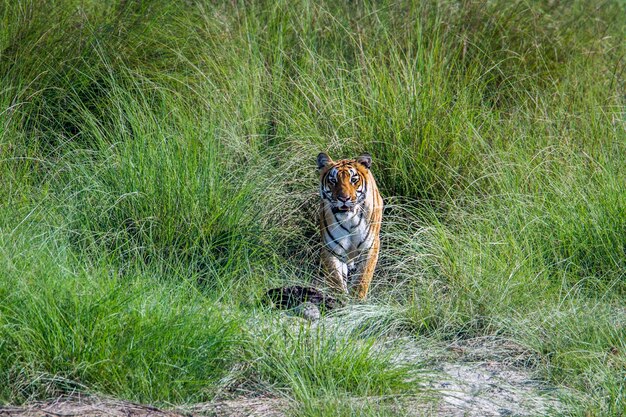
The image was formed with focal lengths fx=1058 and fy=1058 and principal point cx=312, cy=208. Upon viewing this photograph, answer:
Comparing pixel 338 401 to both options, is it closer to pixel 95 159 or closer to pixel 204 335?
pixel 204 335

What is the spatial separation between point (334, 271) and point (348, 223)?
259 millimetres

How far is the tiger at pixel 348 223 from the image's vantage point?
5434 millimetres

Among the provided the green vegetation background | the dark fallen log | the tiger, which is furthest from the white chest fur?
the dark fallen log

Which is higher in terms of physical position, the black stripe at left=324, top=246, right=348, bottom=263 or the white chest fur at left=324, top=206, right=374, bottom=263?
the white chest fur at left=324, top=206, right=374, bottom=263

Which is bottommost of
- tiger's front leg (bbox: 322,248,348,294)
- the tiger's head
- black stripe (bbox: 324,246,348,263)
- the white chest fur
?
tiger's front leg (bbox: 322,248,348,294)

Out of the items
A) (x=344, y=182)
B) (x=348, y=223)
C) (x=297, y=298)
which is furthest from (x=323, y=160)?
(x=297, y=298)

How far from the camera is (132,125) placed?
19.2 ft

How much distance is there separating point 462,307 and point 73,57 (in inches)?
114

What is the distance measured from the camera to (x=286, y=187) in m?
6.07

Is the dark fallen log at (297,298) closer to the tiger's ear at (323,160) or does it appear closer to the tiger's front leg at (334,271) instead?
the tiger's front leg at (334,271)

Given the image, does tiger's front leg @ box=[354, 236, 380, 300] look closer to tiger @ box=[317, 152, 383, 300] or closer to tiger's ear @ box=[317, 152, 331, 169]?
tiger @ box=[317, 152, 383, 300]

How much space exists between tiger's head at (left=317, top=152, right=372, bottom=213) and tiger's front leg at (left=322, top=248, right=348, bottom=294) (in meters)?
0.25

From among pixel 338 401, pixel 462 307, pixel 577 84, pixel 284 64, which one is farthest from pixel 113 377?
pixel 577 84

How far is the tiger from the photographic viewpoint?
543 cm
